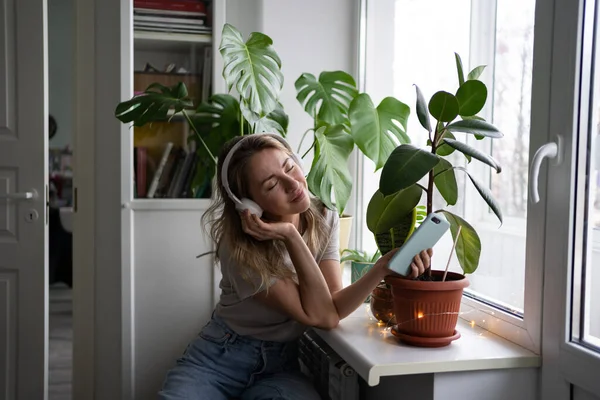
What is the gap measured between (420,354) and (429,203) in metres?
0.34

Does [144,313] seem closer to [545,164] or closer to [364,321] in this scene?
[364,321]

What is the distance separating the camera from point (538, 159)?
122 centimetres

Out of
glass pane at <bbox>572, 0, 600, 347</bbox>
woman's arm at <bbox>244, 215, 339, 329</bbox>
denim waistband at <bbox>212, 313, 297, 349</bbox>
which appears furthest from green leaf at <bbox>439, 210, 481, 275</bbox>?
denim waistband at <bbox>212, 313, 297, 349</bbox>

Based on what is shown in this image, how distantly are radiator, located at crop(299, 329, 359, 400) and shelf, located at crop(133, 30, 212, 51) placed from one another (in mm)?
1268

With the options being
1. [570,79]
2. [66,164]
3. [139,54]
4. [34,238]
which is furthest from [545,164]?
[66,164]

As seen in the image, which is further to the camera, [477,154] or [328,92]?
[328,92]

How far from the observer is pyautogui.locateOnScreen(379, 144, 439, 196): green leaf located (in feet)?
3.90

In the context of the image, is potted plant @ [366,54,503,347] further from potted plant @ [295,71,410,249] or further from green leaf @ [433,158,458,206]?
potted plant @ [295,71,410,249]

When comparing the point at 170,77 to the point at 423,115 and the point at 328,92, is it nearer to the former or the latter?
the point at 328,92

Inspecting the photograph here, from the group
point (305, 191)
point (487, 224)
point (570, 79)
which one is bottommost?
point (487, 224)

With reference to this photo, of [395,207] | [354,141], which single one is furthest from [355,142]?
[395,207]

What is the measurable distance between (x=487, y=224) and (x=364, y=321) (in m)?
0.64

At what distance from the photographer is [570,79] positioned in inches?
47.9

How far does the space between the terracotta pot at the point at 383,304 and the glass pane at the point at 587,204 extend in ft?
1.47
